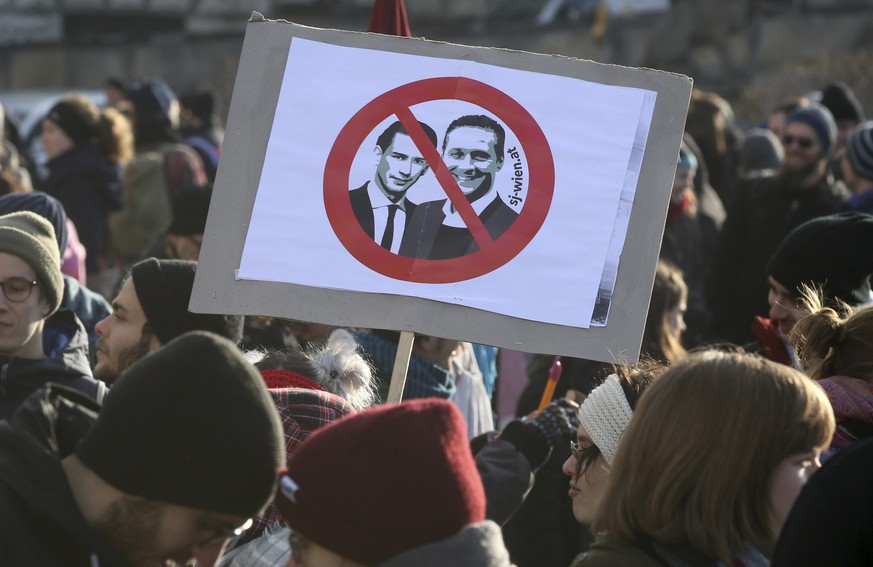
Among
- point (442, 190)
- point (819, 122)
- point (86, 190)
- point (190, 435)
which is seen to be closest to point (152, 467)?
point (190, 435)

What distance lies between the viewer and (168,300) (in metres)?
3.73

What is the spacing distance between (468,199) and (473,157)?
122 mm

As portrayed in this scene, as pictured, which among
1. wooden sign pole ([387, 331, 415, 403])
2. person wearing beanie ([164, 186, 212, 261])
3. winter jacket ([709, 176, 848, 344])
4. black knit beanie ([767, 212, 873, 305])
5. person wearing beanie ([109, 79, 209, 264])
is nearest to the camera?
wooden sign pole ([387, 331, 415, 403])

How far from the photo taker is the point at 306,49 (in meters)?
3.42

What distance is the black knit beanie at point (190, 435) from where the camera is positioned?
218cm

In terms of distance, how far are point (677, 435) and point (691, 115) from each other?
6.12m

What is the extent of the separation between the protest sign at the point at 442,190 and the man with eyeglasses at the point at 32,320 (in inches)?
30.3

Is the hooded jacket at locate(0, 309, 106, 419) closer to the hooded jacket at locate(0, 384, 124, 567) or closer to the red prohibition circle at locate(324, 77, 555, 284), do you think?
the red prohibition circle at locate(324, 77, 555, 284)

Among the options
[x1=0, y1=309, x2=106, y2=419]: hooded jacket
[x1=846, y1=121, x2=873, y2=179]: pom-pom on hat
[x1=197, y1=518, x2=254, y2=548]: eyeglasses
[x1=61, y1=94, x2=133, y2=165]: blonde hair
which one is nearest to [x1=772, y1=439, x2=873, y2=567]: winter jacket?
[x1=197, y1=518, x2=254, y2=548]: eyeglasses

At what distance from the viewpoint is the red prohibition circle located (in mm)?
3297

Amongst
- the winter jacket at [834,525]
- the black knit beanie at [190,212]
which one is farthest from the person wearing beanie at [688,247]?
the winter jacket at [834,525]

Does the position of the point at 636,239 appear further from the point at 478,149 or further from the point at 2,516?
the point at 2,516

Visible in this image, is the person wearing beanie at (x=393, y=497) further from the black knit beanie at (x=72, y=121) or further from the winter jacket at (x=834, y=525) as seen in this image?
the black knit beanie at (x=72, y=121)

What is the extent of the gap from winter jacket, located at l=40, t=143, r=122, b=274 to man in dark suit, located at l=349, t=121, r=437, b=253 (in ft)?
13.6
